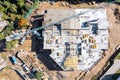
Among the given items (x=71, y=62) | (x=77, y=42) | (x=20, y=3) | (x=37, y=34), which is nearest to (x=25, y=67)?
(x=37, y=34)

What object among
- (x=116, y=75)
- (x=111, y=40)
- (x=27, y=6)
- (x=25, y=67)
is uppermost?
(x=27, y=6)

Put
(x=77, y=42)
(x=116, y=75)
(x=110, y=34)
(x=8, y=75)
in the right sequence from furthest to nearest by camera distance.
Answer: (x=8, y=75)
(x=110, y=34)
(x=77, y=42)
(x=116, y=75)

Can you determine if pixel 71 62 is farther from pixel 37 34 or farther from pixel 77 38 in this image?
pixel 37 34

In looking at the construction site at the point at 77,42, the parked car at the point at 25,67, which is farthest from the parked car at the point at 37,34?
the parked car at the point at 25,67

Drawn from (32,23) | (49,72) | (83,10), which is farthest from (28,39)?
(83,10)

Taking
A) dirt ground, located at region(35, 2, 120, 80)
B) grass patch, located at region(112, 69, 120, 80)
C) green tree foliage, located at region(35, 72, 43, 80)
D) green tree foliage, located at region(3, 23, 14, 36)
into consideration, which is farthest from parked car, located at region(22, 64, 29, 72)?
grass patch, located at region(112, 69, 120, 80)

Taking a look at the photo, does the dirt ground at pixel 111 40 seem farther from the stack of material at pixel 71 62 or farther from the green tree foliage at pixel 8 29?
the green tree foliage at pixel 8 29

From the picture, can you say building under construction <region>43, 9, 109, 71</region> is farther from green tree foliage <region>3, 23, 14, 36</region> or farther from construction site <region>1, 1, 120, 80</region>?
green tree foliage <region>3, 23, 14, 36</region>
